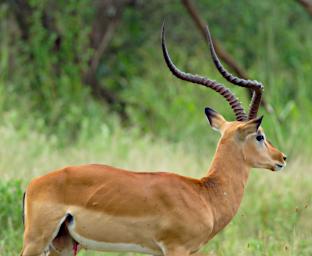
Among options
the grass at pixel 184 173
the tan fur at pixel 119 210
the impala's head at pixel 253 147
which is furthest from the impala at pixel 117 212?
the grass at pixel 184 173

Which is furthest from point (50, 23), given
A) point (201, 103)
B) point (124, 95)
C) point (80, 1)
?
point (201, 103)

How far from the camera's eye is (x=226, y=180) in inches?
204

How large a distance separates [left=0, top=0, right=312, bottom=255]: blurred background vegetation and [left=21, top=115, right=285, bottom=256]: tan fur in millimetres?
1164

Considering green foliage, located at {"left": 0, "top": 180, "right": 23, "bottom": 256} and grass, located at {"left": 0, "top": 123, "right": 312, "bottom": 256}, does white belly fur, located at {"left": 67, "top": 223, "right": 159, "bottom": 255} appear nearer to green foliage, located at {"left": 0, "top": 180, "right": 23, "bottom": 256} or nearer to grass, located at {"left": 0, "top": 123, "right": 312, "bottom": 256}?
grass, located at {"left": 0, "top": 123, "right": 312, "bottom": 256}

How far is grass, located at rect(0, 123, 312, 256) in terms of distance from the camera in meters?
6.28

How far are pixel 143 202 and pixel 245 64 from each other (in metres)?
9.87

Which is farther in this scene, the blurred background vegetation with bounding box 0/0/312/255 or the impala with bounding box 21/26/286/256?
the blurred background vegetation with bounding box 0/0/312/255

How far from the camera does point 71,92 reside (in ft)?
37.3

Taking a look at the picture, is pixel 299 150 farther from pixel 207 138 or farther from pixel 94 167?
pixel 94 167

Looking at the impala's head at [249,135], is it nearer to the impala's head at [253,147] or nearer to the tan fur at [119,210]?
the impala's head at [253,147]

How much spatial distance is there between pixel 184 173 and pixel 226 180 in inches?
132

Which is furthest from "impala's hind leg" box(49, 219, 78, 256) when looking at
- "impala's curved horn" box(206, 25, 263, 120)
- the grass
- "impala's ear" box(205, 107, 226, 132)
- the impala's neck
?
"impala's curved horn" box(206, 25, 263, 120)

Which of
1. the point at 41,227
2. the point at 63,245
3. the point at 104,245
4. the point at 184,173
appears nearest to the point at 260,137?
the point at 104,245

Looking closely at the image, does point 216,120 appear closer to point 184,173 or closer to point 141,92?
point 184,173
